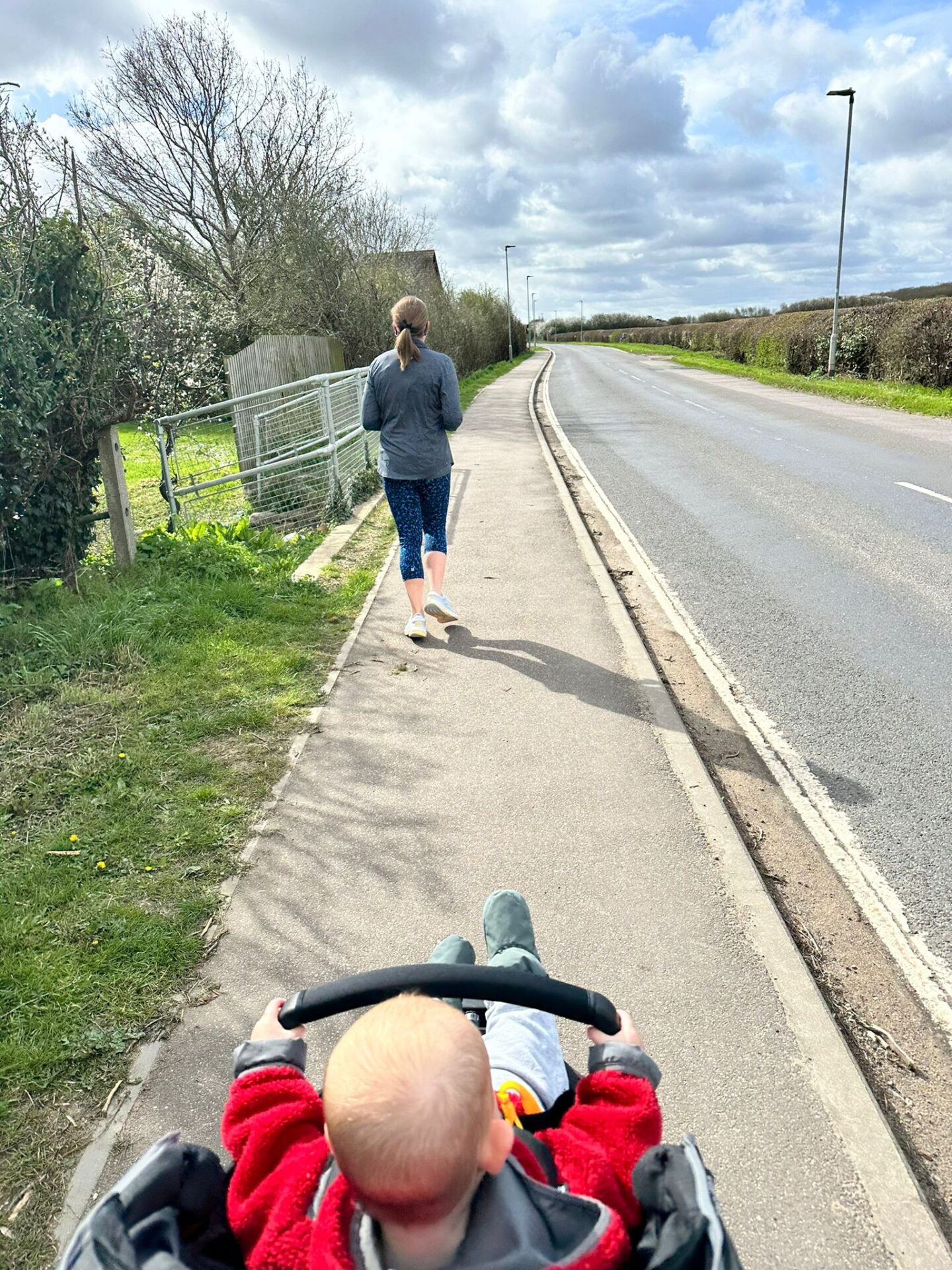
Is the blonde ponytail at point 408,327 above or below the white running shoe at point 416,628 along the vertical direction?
above

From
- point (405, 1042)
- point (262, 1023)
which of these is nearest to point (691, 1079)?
point (262, 1023)

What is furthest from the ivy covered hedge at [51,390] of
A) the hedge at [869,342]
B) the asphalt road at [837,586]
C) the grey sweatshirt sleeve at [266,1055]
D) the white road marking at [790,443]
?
the hedge at [869,342]

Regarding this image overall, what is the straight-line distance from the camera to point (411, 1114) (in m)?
1.10

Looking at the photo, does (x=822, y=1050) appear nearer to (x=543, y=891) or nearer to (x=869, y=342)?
(x=543, y=891)

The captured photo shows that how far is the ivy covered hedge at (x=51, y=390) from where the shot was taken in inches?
238

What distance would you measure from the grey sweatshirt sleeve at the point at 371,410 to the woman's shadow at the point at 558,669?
144 centimetres

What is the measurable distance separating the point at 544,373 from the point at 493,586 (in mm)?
37558

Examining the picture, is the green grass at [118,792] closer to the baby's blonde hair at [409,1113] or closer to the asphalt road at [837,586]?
the baby's blonde hair at [409,1113]

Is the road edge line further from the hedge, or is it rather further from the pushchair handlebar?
the hedge

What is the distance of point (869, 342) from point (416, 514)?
2505 centimetres

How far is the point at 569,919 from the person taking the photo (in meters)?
3.09

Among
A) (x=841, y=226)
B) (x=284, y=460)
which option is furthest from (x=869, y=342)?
(x=284, y=460)

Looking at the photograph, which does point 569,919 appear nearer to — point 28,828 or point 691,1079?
point 691,1079

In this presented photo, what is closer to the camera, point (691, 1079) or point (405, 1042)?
point (405, 1042)
